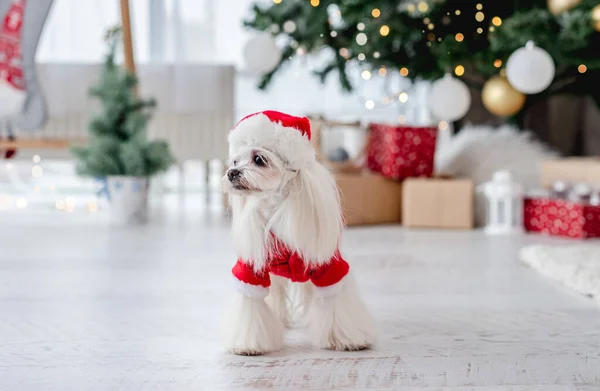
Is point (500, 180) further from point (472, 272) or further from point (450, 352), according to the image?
point (450, 352)

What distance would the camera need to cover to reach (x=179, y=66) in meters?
3.70

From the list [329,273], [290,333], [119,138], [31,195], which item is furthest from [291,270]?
[31,195]

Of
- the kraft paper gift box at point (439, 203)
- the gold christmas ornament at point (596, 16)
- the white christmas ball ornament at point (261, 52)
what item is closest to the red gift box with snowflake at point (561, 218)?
the kraft paper gift box at point (439, 203)

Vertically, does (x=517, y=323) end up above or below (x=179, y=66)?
below

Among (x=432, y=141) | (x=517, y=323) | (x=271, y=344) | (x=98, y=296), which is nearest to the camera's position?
(x=271, y=344)

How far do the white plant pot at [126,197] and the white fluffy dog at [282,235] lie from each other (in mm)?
1685

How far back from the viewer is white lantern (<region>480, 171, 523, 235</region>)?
8.55 feet

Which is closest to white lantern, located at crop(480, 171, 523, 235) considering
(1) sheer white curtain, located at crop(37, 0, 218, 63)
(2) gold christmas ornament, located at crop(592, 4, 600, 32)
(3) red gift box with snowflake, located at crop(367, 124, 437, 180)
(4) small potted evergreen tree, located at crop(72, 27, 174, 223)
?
(3) red gift box with snowflake, located at crop(367, 124, 437, 180)

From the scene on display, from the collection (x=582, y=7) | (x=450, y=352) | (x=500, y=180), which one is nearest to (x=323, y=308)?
(x=450, y=352)

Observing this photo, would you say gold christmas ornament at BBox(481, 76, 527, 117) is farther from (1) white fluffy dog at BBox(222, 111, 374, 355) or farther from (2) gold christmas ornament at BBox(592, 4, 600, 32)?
(1) white fluffy dog at BBox(222, 111, 374, 355)

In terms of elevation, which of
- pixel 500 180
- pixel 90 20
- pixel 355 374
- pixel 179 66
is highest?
pixel 90 20

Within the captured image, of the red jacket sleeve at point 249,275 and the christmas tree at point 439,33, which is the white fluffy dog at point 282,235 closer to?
the red jacket sleeve at point 249,275

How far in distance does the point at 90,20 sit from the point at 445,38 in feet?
7.36

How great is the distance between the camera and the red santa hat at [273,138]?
1.13 m
